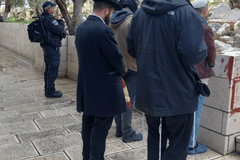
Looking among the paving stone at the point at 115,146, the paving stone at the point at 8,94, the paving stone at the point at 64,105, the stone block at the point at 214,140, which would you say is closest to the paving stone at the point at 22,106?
the paving stone at the point at 64,105

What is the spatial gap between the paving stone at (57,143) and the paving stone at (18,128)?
499 millimetres

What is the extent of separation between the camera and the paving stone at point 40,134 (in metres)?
3.80

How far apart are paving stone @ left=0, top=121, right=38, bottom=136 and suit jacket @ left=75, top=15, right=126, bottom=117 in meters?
1.78

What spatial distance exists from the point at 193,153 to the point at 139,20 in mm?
1838

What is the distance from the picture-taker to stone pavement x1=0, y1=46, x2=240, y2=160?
11.0ft

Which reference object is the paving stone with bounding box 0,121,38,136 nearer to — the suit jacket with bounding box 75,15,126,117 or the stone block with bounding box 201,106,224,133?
the suit jacket with bounding box 75,15,126,117

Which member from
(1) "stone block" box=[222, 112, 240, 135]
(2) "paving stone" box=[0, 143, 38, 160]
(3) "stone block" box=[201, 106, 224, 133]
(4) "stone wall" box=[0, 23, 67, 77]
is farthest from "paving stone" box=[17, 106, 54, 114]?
(1) "stone block" box=[222, 112, 240, 135]

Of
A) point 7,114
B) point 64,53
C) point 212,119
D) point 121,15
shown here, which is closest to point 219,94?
point 212,119

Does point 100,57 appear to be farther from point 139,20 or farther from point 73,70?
point 73,70

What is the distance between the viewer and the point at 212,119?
3398mm

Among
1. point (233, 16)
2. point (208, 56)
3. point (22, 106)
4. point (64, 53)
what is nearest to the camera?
point (208, 56)

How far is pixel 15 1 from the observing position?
54.1 ft

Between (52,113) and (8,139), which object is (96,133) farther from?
(52,113)

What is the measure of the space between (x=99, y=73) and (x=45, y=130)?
191cm
